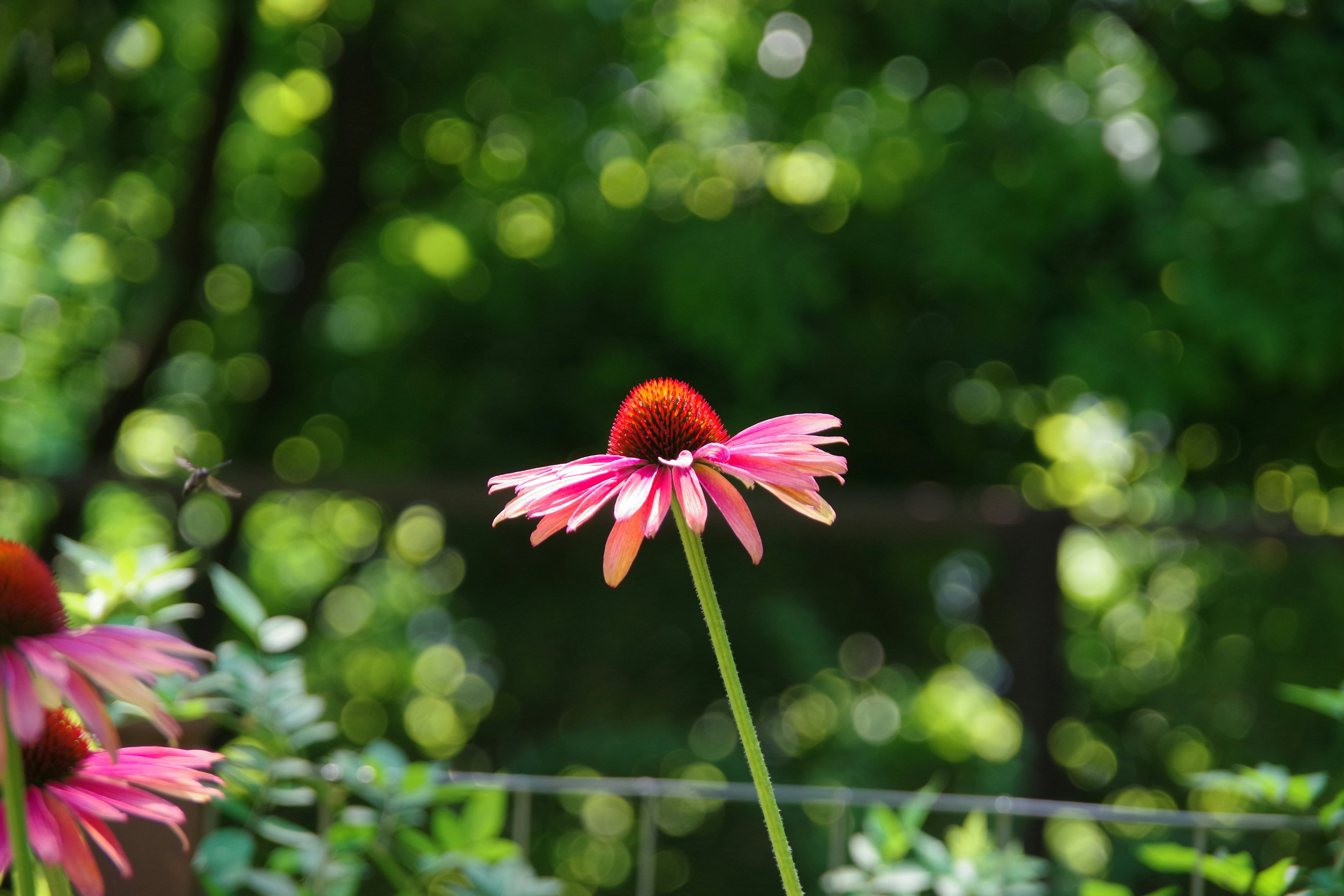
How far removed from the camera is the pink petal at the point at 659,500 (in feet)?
2.38

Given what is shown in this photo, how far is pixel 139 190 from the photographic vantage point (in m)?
4.68

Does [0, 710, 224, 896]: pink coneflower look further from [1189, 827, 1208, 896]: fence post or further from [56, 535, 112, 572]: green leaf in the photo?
[1189, 827, 1208, 896]: fence post

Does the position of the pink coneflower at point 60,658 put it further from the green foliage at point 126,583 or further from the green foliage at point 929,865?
the green foliage at point 929,865

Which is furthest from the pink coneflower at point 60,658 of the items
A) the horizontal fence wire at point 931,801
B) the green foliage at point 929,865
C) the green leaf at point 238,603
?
the green foliage at point 929,865

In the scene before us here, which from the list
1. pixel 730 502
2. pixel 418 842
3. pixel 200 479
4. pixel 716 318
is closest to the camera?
pixel 730 502

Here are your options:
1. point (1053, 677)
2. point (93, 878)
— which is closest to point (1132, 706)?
point (1053, 677)

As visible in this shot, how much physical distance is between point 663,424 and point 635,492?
16cm

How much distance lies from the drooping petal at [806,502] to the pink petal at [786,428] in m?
0.04

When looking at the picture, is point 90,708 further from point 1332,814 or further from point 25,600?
point 1332,814

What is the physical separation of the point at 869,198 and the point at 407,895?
3.15 m

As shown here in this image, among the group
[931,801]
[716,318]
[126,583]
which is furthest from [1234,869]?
[716,318]

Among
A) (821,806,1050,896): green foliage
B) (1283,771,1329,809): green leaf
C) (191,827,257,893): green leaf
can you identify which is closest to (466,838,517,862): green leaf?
(191,827,257,893): green leaf

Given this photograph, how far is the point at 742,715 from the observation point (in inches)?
28.8

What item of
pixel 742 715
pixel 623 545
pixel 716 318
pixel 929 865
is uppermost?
pixel 716 318
